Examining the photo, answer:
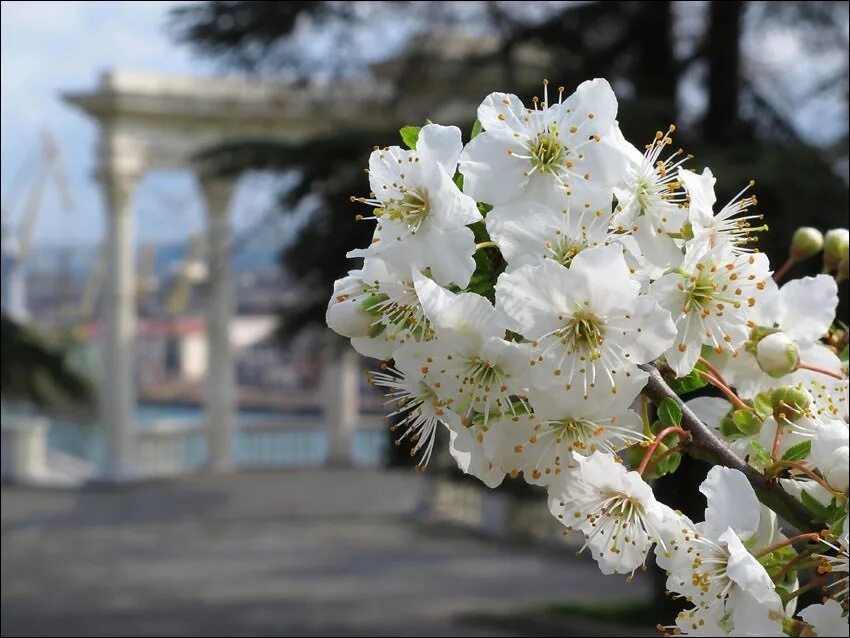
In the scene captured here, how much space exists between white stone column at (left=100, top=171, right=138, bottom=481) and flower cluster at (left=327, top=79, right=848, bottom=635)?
1021 cm

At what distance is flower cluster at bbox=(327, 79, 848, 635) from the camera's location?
70 cm

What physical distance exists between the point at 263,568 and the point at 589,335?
→ 6.45m

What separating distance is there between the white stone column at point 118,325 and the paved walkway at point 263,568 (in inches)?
20.3

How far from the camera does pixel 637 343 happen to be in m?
0.71

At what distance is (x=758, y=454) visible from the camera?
2.63ft

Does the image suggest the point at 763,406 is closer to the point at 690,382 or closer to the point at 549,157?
the point at 690,382

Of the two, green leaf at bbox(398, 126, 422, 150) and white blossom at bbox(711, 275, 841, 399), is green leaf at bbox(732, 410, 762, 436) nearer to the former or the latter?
white blossom at bbox(711, 275, 841, 399)

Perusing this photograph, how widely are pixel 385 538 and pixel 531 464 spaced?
759cm

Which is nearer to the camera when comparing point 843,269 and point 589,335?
point 589,335

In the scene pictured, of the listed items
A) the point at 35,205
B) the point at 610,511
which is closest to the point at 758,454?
the point at 610,511

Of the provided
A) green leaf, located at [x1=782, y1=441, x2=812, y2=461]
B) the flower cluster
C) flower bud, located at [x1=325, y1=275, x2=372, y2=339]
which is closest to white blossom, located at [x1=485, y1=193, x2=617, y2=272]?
the flower cluster

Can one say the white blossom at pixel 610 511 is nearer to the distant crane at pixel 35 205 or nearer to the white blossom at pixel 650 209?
the white blossom at pixel 650 209

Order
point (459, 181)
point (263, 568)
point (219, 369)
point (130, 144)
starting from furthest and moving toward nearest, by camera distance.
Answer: point (219, 369) → point (130, 144) → point (263, 568) → point (459, 181)

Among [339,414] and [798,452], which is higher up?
[798,452]
